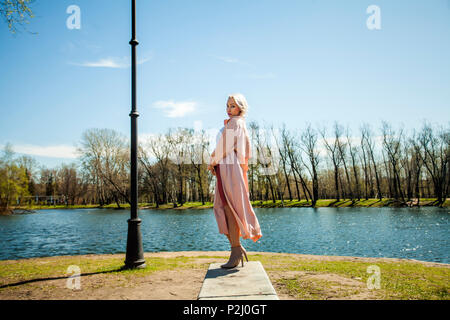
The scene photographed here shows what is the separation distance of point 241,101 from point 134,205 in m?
3.73

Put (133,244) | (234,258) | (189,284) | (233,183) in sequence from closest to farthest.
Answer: (233,183)
(234,258)
(189,284)
(133,244)

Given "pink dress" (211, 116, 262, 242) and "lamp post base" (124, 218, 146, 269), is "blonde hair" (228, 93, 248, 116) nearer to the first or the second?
"pink dress" (211, 116, 262, 242)

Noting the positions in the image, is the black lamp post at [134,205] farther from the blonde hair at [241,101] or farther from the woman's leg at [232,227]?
the blonde hair at [241,101]

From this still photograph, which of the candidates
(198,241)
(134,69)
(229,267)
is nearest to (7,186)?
(198,241)

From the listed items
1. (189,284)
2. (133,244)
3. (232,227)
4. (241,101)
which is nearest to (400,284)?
(232,227)

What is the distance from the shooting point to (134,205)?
6.95 metres

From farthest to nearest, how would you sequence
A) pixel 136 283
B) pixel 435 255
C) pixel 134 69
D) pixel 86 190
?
pixel 86 190 < pixel 435 255 < pixel 134 69 < pixel 136 283

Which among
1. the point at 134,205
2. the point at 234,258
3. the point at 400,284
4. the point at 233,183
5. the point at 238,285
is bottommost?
the point at 400,284

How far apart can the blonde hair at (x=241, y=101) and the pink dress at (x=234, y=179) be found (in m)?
0.14

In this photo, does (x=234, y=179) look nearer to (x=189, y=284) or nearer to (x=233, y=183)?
(x=233, y=183)

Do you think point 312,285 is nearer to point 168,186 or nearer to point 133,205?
point 133,205

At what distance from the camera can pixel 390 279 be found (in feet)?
19.0
